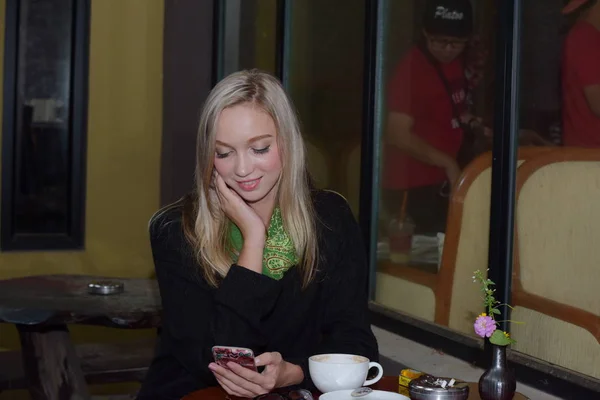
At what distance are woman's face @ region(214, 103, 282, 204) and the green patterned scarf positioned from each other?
0.10 m

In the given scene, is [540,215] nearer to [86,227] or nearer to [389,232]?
[389,232]

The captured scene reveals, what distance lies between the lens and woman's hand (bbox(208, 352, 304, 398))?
76.6 inches

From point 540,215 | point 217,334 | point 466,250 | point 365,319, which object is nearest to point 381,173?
point 466,250

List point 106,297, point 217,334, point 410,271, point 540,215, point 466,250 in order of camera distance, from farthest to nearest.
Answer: point 106,297, point 410,271, point 466,250, point 540,215, point 217,334

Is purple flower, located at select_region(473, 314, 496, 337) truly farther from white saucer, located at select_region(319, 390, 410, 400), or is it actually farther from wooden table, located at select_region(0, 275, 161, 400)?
wooden table, located at select_region(0, 275, 161, 400)

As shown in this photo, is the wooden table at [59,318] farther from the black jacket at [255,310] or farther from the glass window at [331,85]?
the black jacket at [255,310]

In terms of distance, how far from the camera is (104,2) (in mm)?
5926

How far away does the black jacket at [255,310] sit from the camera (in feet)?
7.23

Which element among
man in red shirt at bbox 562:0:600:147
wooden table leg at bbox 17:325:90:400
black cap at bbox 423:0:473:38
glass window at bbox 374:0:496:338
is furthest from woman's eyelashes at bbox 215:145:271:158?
wooden table leg at bbox 17:325:90:400

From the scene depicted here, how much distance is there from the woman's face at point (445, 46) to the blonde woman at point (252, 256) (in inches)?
42.1

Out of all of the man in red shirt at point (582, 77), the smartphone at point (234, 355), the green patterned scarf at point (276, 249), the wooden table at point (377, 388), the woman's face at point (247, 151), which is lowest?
the wooden table at point (377, 388)

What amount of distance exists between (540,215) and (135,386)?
141 inches

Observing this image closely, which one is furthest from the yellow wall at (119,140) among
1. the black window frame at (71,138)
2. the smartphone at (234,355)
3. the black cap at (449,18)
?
the smartphone at (234,355)

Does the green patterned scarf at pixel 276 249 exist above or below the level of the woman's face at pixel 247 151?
below
